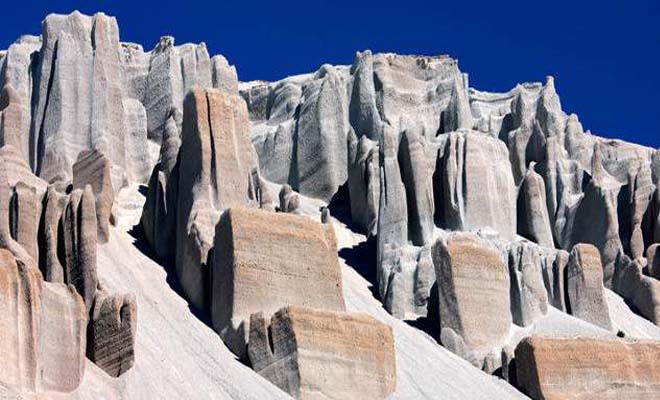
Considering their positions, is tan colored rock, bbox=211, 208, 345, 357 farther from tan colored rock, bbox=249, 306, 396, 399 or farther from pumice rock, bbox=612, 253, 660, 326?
pumice rock, bbox=612, 253, 660, 326

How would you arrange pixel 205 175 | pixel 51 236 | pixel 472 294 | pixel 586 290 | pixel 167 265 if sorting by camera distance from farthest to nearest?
pixel 586 290 < pixel 472 294 < pixel 205 175 < pixel 167 265 < pixel 51 236

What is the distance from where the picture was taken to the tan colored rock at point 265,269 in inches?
2237

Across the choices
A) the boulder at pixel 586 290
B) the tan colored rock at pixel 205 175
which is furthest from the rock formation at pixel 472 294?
the tan colored rock at pixel 205 175

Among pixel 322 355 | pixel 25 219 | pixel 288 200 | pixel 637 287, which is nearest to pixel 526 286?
pixel 637 287

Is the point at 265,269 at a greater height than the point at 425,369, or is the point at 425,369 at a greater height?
the point at 265,269

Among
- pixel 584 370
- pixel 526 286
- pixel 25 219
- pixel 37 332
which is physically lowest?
pixel 584 370

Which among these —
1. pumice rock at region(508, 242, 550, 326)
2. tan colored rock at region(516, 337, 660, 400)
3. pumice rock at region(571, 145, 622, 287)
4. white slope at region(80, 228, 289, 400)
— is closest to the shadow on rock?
white slope at region(80, 228, 289, 400)

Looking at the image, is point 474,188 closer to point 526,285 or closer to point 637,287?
point 526,285

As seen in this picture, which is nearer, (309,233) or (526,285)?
(309,233)

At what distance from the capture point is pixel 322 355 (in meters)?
55.8

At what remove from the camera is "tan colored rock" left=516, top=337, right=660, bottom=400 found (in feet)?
201

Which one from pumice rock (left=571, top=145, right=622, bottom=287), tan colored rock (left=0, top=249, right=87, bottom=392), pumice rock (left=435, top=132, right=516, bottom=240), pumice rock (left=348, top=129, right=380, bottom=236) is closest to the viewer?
tan colored rock (left=0, top=249, right=87, bottom=392)

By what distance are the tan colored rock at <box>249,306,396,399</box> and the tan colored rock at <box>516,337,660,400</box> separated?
5663 mm

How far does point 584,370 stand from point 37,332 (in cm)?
2074
